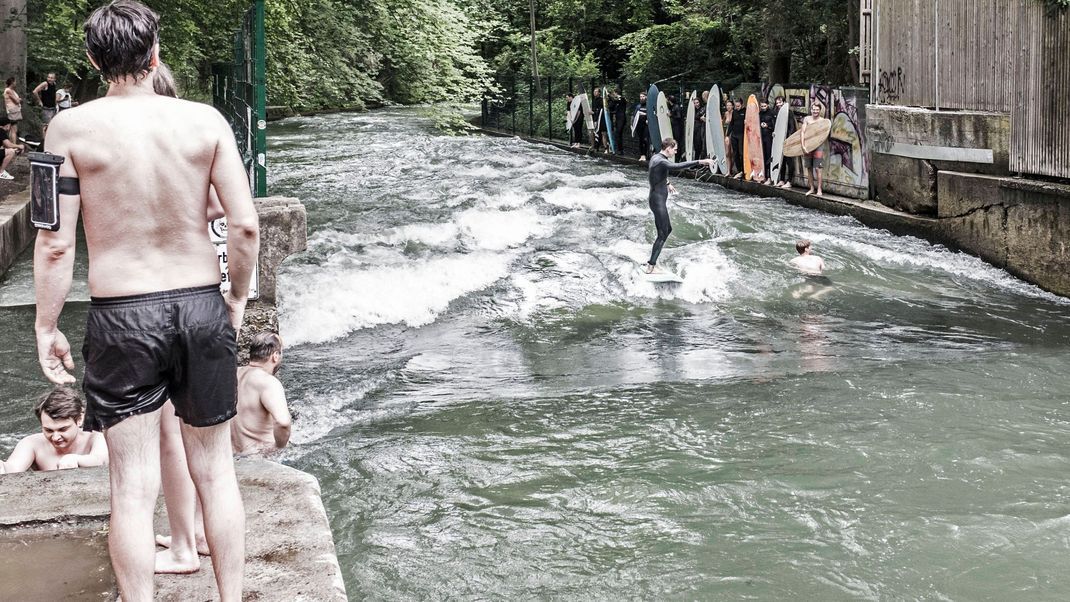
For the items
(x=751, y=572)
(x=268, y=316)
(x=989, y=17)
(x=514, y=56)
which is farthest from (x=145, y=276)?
(x=514, y=56)

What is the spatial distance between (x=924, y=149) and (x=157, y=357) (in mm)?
15907

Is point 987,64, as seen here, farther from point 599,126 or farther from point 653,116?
point 599,126

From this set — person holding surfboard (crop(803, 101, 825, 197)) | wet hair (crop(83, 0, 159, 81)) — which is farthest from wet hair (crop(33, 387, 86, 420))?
person holding surfboard (crop(803, 101, 825, 197))

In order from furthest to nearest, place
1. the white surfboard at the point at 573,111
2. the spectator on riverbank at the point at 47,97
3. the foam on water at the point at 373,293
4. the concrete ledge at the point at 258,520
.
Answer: the white surfboard at the point at 573,111, the spectator on riverbank at the point at 47,97, the foam on water at the point at 373,293, the concrete ledge at the point at 258,520

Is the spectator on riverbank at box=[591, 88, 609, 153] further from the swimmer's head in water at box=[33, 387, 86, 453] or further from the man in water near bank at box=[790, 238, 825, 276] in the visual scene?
the swimmer's head in water at box=[33, 387, 86, 453]

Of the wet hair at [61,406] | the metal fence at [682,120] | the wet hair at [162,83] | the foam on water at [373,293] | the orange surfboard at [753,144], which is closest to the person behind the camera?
the wet hair at [162,83]

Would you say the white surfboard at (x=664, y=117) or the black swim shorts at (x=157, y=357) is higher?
the white surfboard at (x=664, y=117)

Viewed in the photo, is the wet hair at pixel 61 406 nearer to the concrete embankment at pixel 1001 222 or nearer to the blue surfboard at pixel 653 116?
the concrete embankment at pixel 1001 222

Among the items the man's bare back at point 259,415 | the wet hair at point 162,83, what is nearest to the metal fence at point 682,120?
the man's bare back at point 259,415

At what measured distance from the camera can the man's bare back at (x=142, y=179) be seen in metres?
3.37

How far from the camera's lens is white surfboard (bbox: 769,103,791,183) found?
22359 mm

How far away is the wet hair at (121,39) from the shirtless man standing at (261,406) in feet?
10.2

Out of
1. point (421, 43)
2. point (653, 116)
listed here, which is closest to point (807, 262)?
point (421, 43)

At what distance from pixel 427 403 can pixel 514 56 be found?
38.7 m
